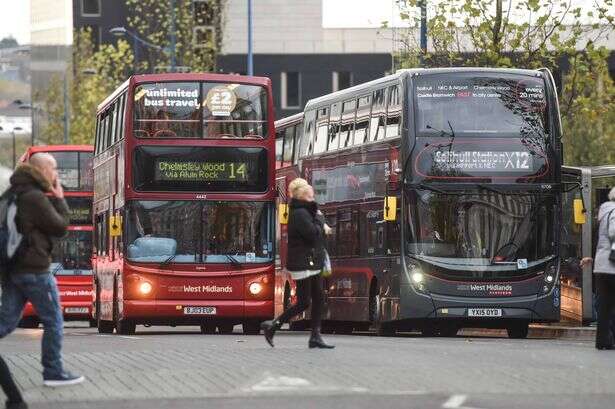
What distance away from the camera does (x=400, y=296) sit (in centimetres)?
2655

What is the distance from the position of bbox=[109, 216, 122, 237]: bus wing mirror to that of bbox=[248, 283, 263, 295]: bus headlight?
2.21 metres

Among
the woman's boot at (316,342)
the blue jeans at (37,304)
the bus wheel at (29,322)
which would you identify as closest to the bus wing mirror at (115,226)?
the woman's boot at (316,342)

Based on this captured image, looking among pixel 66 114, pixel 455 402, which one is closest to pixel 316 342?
pixel 455 402

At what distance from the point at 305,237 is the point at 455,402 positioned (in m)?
5.94

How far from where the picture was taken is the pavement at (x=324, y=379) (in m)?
12.8

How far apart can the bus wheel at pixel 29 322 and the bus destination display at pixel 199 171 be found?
687 inches

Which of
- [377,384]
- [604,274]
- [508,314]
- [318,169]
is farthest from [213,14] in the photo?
[377,384]

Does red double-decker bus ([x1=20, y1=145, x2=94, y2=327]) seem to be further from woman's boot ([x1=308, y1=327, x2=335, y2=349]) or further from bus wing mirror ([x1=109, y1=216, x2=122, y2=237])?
woman's boot ([x1=308, y1=327, x2=335, y2=349])

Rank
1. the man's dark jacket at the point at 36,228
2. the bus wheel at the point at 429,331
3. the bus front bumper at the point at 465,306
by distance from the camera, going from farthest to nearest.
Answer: the bus wheel at the point at 429,331
the bus front bumper at the point at 465,306
the man's dark jacket at the point at 36,228

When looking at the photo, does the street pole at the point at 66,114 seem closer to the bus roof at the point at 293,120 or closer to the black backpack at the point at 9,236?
the bus roof at the point at 293,120

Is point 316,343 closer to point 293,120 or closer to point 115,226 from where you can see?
point 115,226

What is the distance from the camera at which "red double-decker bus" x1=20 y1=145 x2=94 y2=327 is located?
137ft

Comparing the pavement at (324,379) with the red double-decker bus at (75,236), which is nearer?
the pavement at (324,379)

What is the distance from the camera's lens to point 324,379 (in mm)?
14195
